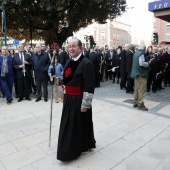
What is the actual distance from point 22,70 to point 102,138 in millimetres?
4537

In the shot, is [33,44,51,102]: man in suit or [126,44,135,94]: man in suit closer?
[33,44,51,102]: man in suit

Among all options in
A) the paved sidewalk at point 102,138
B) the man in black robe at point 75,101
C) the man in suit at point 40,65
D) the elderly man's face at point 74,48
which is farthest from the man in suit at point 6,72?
the elderly man's face at point 74,48

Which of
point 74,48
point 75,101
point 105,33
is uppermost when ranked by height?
point 105,33

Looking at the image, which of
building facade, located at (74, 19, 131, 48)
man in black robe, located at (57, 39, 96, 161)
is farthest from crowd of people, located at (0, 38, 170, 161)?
building facade, located at (74, 19, 131, 48)

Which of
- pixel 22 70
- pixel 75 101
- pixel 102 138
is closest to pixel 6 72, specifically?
pixel 22 70

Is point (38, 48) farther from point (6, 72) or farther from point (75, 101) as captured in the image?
point (75, 101)

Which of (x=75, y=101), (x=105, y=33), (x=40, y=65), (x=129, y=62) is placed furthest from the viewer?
(x=105, y=33)

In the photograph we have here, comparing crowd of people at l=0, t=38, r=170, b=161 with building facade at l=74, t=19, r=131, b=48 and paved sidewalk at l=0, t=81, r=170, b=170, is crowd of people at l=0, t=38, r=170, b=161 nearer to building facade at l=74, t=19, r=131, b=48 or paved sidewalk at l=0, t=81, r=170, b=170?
paved sidewalk at l=0, t=81, r=170, b=170

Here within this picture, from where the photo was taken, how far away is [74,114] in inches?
136

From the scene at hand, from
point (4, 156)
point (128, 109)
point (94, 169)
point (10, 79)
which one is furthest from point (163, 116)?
point (10, 79)

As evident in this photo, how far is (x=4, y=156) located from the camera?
3748 millimetres

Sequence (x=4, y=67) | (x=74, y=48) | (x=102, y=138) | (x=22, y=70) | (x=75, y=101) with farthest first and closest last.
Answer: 1. (x=22, y=70)
2. (x=4, y=67)
3. (x=102, y=138)
4. (x=75, y=101)
5. (x=74, y=48)

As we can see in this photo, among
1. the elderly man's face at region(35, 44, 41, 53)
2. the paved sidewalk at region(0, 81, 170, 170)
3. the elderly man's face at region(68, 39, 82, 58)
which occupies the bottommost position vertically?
the paved sidewalk at region(0, 81, 170, 170)

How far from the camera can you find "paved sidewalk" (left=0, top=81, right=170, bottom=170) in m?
3.51
